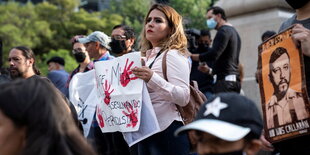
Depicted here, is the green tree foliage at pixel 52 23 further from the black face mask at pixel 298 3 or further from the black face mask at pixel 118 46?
the black face mask at pixel 298 3

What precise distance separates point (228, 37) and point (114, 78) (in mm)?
2590

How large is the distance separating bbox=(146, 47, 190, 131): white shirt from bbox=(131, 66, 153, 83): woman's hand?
0.03 metres

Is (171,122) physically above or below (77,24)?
above

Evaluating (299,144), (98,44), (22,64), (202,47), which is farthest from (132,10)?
(299,144)

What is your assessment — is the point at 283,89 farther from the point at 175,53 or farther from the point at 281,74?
the point at 175,53

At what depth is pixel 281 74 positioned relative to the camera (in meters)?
3.84

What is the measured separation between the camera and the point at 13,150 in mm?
2562

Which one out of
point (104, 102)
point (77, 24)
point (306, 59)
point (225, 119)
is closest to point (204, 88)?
point (104, 102)

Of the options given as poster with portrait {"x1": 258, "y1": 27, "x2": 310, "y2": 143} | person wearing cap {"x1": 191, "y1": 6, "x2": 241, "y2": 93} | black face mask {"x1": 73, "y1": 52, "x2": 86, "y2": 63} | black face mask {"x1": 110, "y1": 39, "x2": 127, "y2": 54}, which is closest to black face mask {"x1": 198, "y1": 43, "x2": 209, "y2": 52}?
person wearing cap {"x1": 191, "y1": 6, "x2": 241, "y2": 93}

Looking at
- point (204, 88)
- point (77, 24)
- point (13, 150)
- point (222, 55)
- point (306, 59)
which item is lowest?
point (77, 24)

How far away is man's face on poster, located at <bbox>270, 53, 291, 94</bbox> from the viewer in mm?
3770

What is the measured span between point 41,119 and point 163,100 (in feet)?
7.80

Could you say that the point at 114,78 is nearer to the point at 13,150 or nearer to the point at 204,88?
the point at 13,150

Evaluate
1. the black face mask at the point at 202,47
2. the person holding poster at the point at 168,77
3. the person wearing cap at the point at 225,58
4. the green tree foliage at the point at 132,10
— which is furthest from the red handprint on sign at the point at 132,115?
the green tree foliage at the point at 132,10
